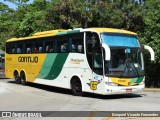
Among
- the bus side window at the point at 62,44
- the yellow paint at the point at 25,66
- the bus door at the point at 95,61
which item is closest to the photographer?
the bus door at the point at 95,61

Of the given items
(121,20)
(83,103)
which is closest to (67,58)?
(83,103)

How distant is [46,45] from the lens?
21.8 meters

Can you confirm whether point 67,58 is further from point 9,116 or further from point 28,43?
point 9,116

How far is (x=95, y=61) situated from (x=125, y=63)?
1.29 m

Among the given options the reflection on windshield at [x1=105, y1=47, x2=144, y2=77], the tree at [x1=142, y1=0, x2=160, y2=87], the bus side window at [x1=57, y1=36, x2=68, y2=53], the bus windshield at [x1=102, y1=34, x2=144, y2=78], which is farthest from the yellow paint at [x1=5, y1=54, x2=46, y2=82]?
the tree at [x1=142, y1=0, x2=160, y2=87]

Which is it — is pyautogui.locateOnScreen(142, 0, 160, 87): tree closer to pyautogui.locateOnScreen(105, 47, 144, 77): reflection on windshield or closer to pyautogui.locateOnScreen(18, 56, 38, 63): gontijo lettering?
pyautogui.locateOnScreen(105, 47, 144, 77): reflection on windshield

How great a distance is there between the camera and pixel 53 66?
21.0 m

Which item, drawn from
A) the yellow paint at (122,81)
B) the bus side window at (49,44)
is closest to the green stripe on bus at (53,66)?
the bus side window at (49,44)

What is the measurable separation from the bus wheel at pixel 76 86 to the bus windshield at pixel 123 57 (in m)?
2.31

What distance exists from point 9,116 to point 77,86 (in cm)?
674

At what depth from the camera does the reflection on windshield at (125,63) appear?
663 inches

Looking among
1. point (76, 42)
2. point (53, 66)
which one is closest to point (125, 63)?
point (76, 42)

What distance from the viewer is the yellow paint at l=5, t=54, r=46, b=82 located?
22.8 m

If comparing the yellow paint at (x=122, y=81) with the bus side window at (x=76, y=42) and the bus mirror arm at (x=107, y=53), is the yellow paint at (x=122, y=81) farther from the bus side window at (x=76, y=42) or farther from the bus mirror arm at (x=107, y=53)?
the bus side window at (x=76, y=42)
